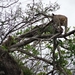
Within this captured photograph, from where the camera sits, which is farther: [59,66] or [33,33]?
[33,33]

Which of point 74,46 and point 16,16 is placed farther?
point 16,16

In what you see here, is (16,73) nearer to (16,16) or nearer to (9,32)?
(9,32)

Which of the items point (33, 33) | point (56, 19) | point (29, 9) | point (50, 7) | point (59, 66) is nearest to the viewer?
point (59, 66)

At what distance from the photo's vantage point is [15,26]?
7.34m

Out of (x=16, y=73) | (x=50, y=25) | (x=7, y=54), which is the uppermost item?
(x=50, y=25)

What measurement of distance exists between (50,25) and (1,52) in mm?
1431

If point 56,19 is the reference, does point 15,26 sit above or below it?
below

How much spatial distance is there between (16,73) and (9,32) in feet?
9.82

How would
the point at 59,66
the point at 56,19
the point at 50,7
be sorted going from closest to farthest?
1. the point at 59,66
2. the point at 56,19
3. the point at 50,7

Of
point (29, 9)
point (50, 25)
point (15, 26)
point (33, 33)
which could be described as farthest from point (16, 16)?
point (50, 25)

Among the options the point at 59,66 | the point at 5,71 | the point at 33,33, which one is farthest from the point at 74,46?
the point at 33,33

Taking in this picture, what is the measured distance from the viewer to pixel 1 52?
166 inches

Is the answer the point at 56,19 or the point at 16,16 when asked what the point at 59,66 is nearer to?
the point at 56,19

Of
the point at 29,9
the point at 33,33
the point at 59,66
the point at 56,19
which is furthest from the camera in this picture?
the point at 29,9
